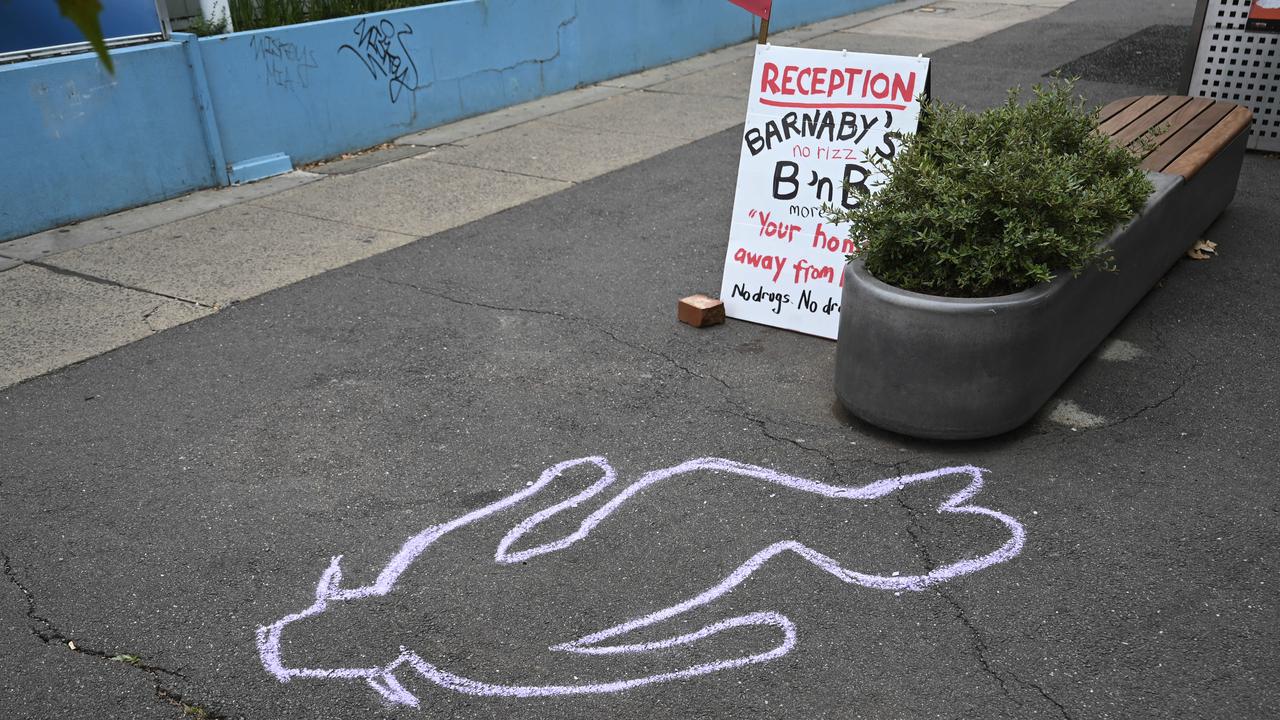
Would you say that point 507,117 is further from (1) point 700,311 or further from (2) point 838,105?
(2) point 838,105

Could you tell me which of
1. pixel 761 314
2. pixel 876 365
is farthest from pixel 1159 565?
pixel 761 314

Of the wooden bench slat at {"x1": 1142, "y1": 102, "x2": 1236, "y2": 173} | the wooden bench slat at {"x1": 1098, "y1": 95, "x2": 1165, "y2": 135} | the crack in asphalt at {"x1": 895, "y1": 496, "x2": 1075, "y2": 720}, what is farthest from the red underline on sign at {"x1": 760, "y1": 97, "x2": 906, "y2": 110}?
the crack in asphalt at {"x1": 895, "y1": 496, "x2": 1075, "y2": 720}

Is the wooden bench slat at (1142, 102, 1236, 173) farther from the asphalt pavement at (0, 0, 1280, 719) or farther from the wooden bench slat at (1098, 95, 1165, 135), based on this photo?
the asphalt pavement at (0, 0, 1280, 719)

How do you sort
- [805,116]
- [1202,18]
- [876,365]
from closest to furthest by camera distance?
[876,365]
[805,116]
[1202,18]

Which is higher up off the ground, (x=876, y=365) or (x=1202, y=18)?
(x=1202, y=18)

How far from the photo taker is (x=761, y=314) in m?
5.63

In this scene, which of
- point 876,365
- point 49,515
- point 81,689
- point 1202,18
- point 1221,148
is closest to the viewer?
point 81,689

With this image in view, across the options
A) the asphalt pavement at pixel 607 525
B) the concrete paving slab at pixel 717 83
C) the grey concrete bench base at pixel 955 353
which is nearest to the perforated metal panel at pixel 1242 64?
the asphalt pavement at pixel 607 525

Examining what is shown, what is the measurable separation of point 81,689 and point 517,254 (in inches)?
159

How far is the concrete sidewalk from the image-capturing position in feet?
19.7

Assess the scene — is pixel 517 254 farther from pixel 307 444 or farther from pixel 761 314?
pixel 307 444

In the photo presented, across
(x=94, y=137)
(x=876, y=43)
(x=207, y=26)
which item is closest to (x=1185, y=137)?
(x=207, y=26)

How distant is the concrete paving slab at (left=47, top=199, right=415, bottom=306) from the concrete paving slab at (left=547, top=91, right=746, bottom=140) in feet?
11.1

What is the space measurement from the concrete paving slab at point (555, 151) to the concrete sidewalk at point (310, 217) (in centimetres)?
2
